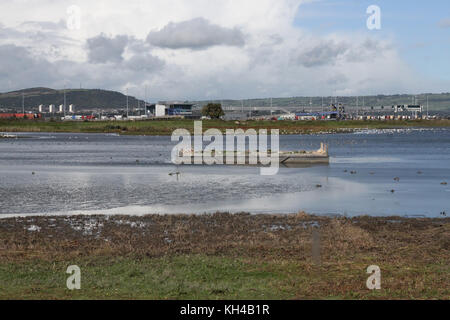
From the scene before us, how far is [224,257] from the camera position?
17922mm

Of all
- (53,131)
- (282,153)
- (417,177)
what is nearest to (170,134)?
(53,131)

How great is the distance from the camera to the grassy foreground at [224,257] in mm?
13812

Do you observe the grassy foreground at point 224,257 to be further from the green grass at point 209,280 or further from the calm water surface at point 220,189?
the calm water surface at point 220,189

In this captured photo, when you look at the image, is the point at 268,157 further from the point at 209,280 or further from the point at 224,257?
the point at 209,280

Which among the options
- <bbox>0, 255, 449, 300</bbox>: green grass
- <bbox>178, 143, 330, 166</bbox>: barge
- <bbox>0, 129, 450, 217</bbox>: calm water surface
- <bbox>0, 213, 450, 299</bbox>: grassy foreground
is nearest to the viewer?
<bbox>0, 255, 449, 300</bbox>: green grass

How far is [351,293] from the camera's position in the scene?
1355cm

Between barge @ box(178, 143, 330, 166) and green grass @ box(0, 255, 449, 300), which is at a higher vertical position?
barge @ box(178, 143, 330, 166)

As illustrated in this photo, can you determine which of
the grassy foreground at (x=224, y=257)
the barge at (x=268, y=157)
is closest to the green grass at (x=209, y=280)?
the grassy foreground at (x=224, y=257)

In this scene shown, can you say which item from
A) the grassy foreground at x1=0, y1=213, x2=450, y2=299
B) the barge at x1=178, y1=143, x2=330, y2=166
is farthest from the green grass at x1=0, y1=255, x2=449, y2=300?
the barge at x1=178, y1=143, x2=330, y2=166

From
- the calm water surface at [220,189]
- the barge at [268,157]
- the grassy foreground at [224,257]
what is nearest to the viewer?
the grassy foreground at [224,257]

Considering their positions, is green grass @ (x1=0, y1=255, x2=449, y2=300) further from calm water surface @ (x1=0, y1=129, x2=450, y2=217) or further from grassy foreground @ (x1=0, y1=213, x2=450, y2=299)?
calm water surface @ (x1=0, y1=129, x2=450, y2=217)

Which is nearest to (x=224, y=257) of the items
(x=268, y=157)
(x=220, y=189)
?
(x=220, y=189)

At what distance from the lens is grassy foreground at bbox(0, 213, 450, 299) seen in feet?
45.3

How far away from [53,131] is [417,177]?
6082 inches
